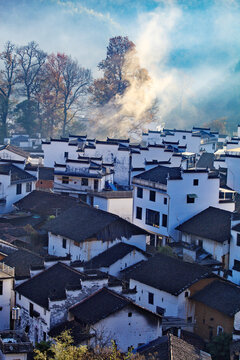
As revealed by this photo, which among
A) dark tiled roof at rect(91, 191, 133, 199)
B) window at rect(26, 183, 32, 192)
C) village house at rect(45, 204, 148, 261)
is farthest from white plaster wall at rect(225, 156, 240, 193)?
window at rect(26, 183, 32, 192)

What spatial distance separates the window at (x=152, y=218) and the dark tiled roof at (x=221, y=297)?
10442 millimetres

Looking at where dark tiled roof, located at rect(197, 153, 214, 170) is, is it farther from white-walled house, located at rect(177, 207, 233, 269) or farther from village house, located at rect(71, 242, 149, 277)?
village house, located at rect(71, 242, 149, 277)

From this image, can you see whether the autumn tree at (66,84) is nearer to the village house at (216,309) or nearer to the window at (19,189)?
the window at (19,189)

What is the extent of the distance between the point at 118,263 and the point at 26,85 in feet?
166

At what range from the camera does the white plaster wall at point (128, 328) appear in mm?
25641

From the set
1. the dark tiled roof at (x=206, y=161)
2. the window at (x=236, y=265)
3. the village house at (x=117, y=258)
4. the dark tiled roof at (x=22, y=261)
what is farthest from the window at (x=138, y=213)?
the dark tiled roof at (x=206, y=161)

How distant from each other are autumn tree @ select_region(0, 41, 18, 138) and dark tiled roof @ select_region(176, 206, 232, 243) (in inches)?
1701

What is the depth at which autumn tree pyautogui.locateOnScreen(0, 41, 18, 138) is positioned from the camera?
79125mm

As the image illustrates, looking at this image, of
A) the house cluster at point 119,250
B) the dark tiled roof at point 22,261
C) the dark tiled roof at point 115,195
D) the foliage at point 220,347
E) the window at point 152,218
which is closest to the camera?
the house cluster at point 119,250

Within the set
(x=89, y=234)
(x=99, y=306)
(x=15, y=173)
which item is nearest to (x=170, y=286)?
(x=99, y=306)

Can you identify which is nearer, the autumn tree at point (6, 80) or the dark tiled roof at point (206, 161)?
the dark tiled roof at point (206, 161)

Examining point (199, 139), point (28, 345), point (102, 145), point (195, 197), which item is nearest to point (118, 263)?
point (195, 197)

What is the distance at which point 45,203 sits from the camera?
46.2 metres

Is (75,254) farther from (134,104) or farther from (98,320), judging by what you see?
(134,104)
